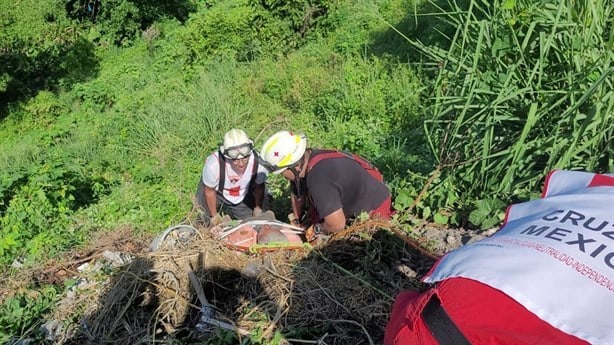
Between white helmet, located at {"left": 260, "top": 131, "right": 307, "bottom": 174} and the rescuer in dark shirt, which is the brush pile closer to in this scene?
the rescuer in dark shirt

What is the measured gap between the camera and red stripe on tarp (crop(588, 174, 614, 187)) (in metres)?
1.65

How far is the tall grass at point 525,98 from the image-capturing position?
3.35 m

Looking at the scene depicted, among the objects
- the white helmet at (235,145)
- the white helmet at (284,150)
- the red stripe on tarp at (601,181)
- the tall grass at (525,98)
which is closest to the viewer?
the red stripe on tarp at (601,181)

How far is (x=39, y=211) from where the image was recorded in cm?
615

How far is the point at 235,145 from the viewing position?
16.6 ft

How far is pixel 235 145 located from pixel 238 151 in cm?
6

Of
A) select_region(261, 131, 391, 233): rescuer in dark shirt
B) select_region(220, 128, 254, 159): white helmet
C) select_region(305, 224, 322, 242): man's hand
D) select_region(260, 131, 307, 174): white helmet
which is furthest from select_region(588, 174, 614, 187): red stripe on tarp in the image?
select_region(220, 128, 254, 159): white helmet

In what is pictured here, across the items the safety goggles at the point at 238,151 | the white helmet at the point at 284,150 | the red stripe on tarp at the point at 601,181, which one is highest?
the red stripe on tarp at the point at 601,181

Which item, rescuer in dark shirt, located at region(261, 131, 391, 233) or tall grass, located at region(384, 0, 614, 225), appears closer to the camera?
tall grass, located at region(384, 0, 614, 225)

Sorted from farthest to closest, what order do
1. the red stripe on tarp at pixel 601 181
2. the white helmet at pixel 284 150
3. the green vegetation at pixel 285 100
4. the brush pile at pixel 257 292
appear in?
the white helmet at pixel 284 150 < the green vegetation at pixel 285 100 < the brush pile at pixel 257 292 < the red stripe on tarp at pixel 601 181

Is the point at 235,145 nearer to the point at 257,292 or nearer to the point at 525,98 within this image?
the point at 257,292

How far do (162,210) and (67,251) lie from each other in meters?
1.44

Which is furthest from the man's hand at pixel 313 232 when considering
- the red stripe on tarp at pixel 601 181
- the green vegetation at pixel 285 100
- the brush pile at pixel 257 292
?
the red stripe on tarp at pixel 601 181

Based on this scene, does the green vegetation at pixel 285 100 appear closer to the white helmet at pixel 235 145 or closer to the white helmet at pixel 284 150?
the white helmet at pixel 284 150
